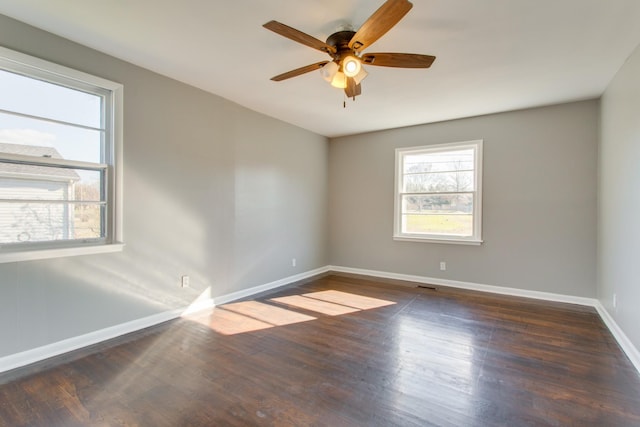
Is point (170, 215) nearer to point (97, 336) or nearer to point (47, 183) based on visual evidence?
point (47, 183)

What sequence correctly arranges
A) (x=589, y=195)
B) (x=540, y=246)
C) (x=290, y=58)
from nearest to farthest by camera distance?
(x=290, y=58) → (x=589, y=195) → (x=540, y=246)

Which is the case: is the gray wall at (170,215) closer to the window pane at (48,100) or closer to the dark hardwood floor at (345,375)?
the window pane at (48,100)

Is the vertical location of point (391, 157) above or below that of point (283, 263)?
above

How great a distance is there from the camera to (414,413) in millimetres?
1806

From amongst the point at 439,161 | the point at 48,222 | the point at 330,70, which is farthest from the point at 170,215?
the point at 439,161

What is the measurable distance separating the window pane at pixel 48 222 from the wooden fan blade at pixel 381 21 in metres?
2.61

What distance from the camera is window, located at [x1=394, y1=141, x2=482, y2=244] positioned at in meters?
4.46

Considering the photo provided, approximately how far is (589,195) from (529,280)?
1277 mm

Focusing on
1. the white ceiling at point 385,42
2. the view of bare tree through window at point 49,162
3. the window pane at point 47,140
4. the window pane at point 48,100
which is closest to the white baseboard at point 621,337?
the white ceiling at point 385,42

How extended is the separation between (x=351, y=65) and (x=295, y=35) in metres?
0.47

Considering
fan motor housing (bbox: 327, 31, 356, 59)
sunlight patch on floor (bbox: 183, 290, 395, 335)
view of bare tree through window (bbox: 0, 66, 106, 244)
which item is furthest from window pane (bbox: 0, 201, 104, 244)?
fan motor housing (bbox: 327, 31, 356, 59)

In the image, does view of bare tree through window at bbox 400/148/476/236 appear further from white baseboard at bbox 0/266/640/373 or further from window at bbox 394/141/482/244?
white baseboard at bbox 0/266/640/373

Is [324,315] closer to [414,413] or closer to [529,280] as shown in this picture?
[414,413]

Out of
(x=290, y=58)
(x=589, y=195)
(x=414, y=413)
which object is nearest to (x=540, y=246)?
(x=589, y=195)
